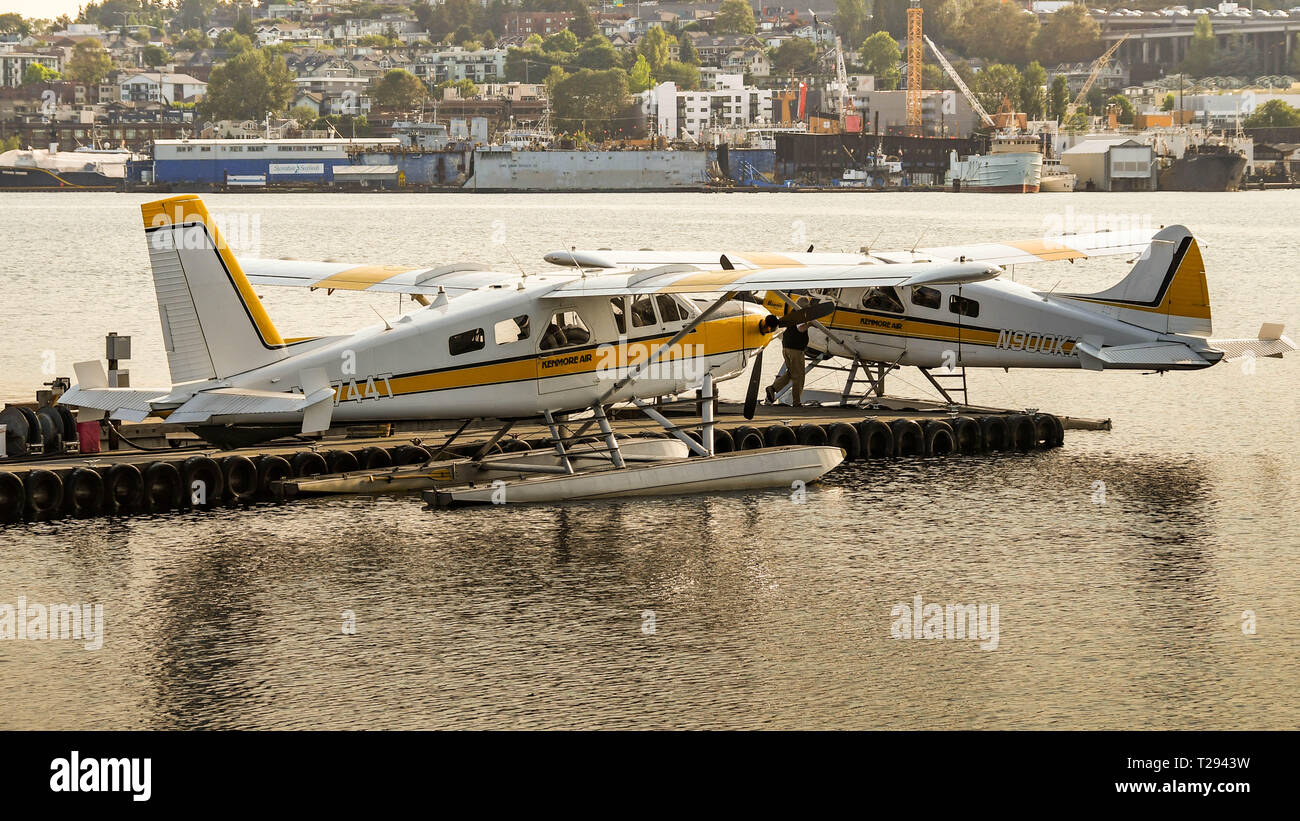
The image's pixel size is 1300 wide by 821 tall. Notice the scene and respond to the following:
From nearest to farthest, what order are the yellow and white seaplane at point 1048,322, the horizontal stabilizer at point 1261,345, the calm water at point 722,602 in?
1. the calm water at point 722,602
2. the yellow and white seaplane at point 1048,322
3. the horizontal stabilizer at point 1261,345

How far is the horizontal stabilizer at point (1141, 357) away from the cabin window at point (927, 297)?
2.18 meters

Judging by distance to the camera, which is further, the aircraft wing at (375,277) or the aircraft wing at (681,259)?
the aircraft wing at (681,259)

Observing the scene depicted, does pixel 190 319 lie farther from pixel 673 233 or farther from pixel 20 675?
pixel 673 233

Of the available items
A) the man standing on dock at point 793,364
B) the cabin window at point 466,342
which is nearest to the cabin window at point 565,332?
the cabin window at point 466,342

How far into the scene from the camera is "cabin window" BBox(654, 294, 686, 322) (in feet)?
63.0

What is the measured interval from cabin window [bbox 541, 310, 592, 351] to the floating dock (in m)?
2.01

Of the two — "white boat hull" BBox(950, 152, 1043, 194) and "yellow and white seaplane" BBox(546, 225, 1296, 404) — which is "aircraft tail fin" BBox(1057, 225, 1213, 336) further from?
"white boat hull" BBox(950, 152, 1043, 194)

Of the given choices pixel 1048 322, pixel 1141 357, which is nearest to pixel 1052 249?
pixel 1048 322

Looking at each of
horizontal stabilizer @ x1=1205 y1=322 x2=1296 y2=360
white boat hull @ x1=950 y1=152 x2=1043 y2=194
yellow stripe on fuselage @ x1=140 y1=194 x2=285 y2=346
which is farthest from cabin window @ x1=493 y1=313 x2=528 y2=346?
white boat hull @ x1=950 y1=152 x2=1043 y2=194

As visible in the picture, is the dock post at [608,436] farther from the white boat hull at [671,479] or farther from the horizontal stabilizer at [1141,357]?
the horizontal stabilizer at [1141,357]

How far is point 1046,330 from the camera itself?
936 inches

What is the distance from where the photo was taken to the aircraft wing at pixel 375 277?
20641mm

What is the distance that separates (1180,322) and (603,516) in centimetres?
1030

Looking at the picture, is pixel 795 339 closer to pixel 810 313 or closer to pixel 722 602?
pixel 810 313
